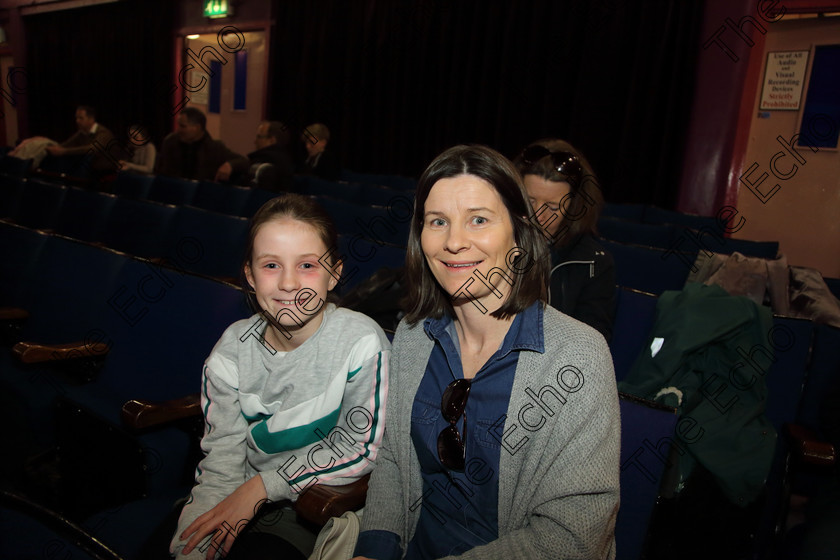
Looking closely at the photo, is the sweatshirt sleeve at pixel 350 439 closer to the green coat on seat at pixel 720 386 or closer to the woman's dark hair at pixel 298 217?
the woman's dark hair at pixel 298 217

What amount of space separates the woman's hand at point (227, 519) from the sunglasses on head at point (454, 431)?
458mm

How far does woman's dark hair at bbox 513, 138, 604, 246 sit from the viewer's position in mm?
1865

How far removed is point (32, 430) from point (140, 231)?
175cm

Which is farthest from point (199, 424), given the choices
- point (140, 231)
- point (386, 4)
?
point (386, 4)

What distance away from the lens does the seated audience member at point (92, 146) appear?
244 inches

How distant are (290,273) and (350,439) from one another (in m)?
0.44

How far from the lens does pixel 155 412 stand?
1.38 metres

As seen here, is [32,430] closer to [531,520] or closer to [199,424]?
[199,424]

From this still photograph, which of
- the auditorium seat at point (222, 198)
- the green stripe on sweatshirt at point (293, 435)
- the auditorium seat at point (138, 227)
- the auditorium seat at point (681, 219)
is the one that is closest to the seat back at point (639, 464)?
the green stripe on sweatshirt at point (293, 435)

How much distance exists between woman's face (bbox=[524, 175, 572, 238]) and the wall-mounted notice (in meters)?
4.15

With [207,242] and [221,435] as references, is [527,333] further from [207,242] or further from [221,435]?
[207,242]

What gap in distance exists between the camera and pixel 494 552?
0.98 metres

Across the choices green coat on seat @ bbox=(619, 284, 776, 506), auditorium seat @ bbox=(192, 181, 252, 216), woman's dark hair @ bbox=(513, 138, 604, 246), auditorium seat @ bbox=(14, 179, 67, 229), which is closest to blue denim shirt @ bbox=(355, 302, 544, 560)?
green coat on seat @ bbox=(619, 284, 776, 506)

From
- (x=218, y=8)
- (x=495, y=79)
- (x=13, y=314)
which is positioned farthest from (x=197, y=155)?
(x=218, y=8)
